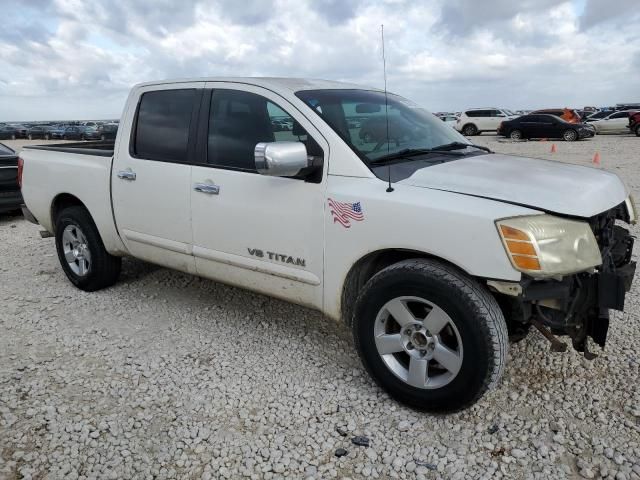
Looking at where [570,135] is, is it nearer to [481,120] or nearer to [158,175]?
[481,120]

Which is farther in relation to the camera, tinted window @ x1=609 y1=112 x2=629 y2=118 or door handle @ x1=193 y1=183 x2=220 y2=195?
tinted window @ x1=609 y1=112 x2=629 y2=118

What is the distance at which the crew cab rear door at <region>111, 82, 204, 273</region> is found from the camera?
3645 mm

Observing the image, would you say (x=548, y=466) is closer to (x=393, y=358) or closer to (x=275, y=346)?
(x=393, y=358)

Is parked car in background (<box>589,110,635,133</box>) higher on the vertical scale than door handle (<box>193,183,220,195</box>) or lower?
higher

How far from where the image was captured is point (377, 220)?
2721 mm

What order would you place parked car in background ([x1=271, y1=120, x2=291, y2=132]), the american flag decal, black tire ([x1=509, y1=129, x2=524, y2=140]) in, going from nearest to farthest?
the american flag decal
parked car in background ([x1=271, y1=120, x2=291, y2=132])
black tire ([x1=509, y1=129, x2=524, y2=140])

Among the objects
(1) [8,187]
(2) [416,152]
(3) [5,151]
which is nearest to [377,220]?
(2) [416,152]

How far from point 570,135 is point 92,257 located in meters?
25.0

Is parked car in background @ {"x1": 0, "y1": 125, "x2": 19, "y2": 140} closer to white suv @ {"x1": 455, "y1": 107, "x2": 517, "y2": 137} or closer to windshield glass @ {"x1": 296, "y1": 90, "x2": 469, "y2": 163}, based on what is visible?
white suv @ {"x1": 455, "y1": 107, "x2": 517, "y2": 137}

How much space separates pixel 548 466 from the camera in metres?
2.40

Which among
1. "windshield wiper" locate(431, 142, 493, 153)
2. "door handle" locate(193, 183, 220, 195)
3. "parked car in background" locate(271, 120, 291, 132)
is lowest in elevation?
"door handle" locate(193, 183, 220, 195)

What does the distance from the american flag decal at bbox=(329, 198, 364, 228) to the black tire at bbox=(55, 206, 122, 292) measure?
2.50m

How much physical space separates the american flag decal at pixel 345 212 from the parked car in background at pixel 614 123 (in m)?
28.9

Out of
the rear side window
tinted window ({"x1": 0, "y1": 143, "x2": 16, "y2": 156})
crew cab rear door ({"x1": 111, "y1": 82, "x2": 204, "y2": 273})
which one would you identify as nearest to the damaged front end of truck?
crew cab rear door ({"x1": 111, "y1": 82, "x2": 204, "y2": 273})
